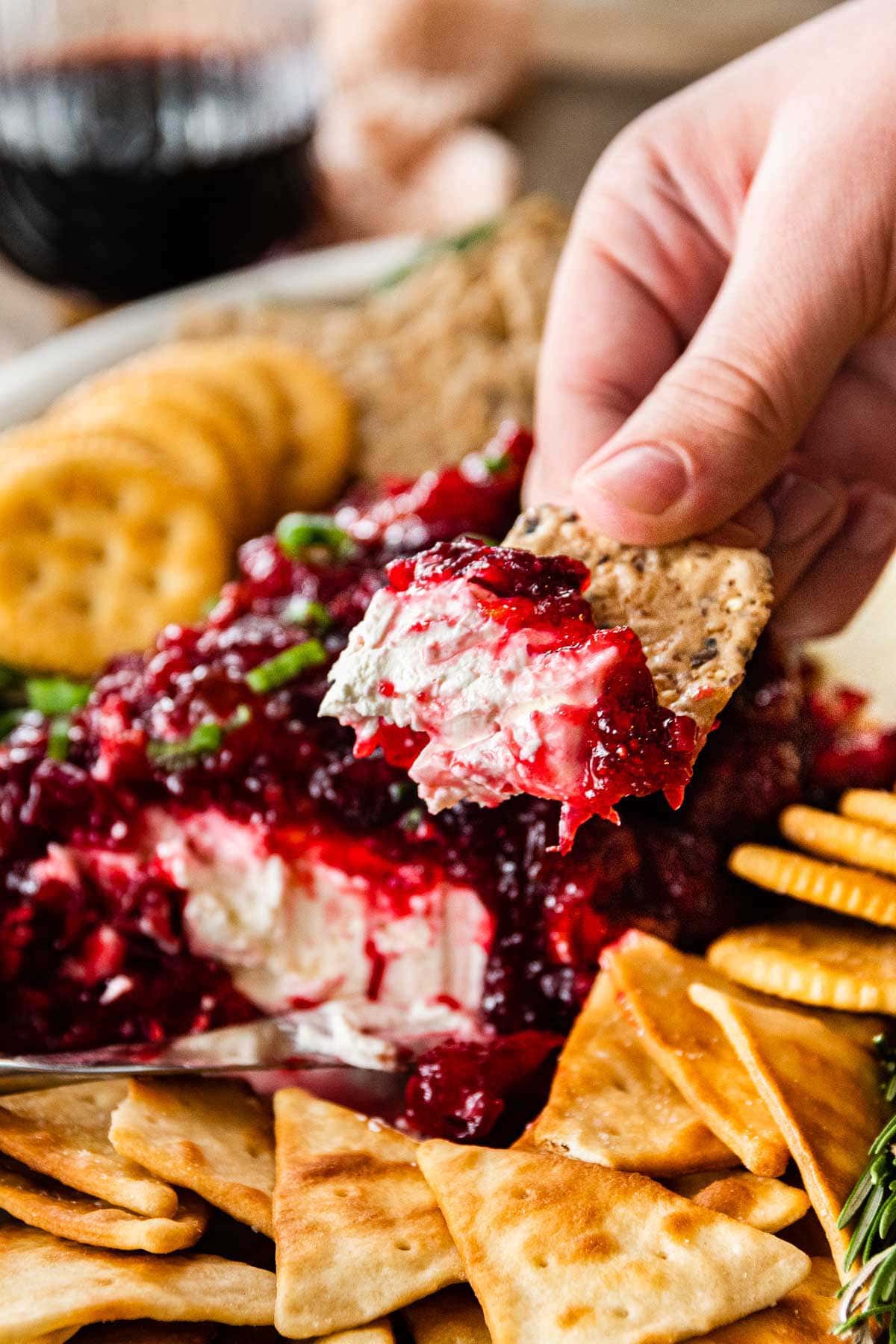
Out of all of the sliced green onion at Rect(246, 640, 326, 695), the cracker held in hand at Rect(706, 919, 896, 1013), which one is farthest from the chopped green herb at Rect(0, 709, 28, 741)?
the cracker held in hand at Rect(706, 919, 896, 1013)

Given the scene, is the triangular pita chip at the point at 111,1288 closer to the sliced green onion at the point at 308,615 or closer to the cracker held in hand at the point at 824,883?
the cracker held in hand at the point at 824,883

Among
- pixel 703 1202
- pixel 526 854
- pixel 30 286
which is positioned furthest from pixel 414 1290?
pixel 30 286

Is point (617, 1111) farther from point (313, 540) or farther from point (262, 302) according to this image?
point (262, 302)

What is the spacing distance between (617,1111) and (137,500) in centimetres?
218

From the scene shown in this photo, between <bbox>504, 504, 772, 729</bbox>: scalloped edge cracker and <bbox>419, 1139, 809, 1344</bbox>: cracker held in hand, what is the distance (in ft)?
2.24

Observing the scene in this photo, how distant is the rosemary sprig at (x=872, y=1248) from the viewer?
178 centimetres

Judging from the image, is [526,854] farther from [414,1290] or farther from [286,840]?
[414,1290]

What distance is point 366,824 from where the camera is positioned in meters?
2.63

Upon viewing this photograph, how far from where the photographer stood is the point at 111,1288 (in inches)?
71.9

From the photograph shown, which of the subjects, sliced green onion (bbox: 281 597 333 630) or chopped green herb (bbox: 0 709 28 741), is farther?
chopped green herb (bbox: 0 709 28 741)

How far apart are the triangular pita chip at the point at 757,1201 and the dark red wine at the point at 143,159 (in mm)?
3810

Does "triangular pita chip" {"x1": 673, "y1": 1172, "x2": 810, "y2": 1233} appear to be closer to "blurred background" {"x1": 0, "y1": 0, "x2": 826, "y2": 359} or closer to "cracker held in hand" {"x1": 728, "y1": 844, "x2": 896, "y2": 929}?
"cracker held in hand" {"x1": 728, "y1": 844, "x2": 896, "y2": 929}

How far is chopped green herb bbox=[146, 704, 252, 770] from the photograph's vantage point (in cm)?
262

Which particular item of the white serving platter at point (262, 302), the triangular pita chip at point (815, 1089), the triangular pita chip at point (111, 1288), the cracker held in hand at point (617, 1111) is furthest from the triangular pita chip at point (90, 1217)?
the white serving platter at point (262, 302)
